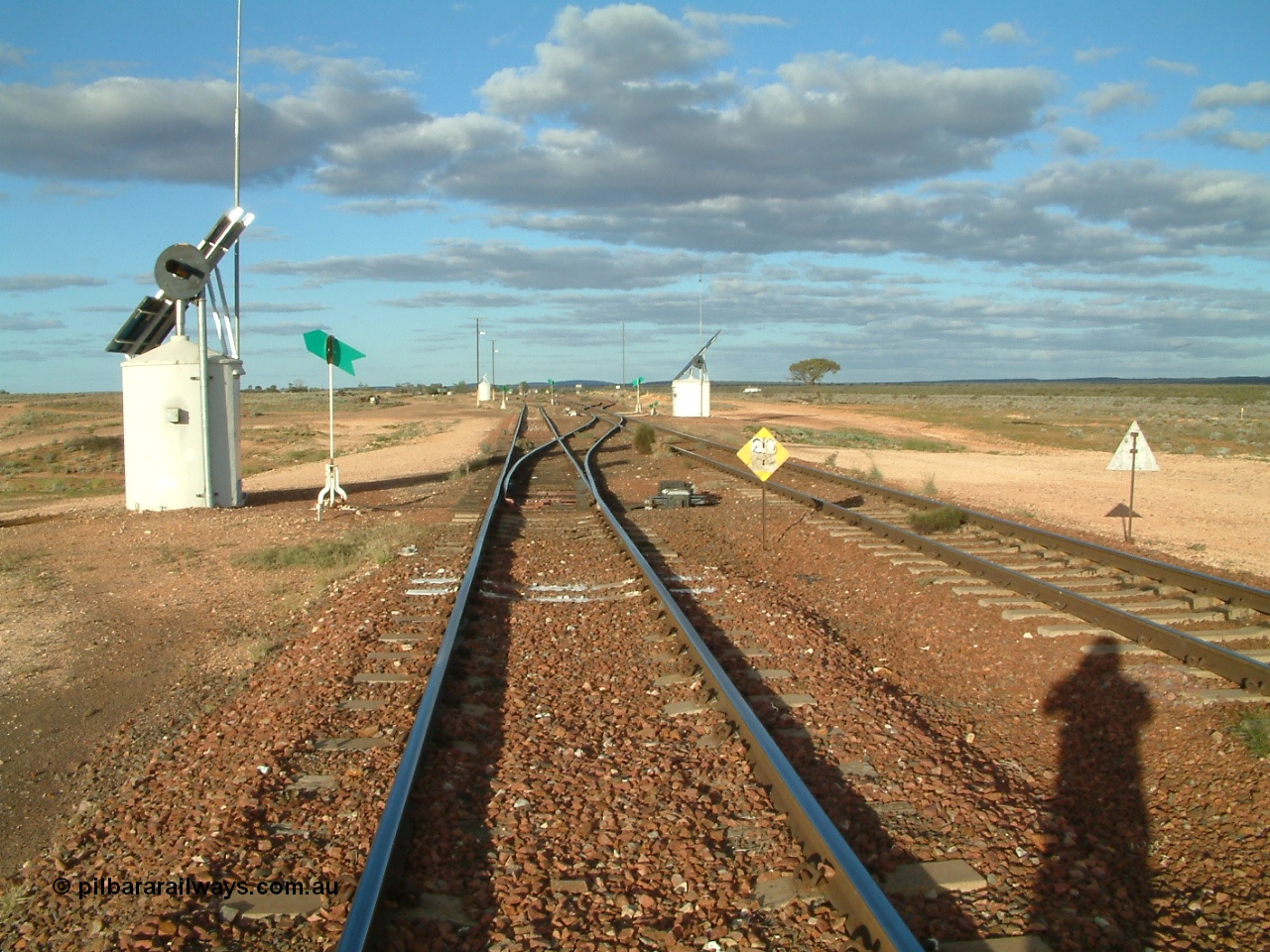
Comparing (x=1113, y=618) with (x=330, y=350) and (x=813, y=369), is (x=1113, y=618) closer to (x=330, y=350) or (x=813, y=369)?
(x=330, y=350)

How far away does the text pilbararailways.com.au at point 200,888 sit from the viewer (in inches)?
166

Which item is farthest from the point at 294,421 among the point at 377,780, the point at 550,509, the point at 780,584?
the point at 377,780

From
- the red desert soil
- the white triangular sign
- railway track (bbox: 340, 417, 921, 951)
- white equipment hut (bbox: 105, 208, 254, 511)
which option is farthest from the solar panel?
the white triangular sign

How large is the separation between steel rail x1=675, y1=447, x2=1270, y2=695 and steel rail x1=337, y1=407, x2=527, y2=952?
17.3ft

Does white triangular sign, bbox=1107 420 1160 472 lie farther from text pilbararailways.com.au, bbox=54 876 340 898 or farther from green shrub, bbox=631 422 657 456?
green shrub, bbox=631 422 657 456

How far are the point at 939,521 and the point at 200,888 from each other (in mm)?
11119

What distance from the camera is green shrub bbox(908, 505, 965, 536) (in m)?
13.6

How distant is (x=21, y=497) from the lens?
24922 mm

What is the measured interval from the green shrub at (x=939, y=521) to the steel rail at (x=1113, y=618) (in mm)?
424

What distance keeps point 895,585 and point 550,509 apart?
6.97 metres

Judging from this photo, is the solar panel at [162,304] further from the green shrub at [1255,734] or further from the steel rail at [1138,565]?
the green shrub at [1255,734]

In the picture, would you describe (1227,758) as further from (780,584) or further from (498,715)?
(780,584)

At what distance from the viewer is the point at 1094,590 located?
995 cm

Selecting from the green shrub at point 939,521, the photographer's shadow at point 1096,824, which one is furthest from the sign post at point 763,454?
the photographer's shadow at point 1096,824
